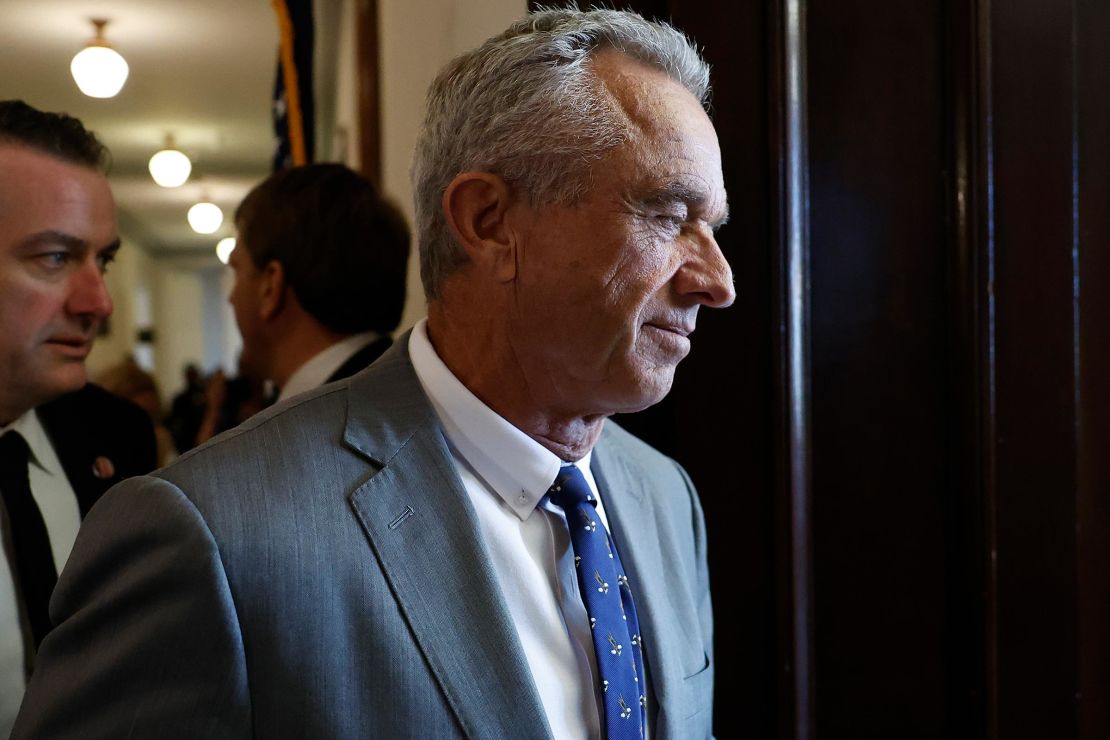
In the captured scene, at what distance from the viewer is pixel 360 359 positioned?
2061 mm

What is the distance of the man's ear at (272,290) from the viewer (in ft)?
6.96

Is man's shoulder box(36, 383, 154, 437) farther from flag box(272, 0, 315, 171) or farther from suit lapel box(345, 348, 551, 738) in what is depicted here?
flag box(272, 0, 315, 171)

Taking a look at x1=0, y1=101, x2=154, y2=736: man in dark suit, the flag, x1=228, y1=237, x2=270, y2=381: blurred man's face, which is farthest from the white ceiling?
x1=0, y1=101, x2=154, y2=736: man in dark suit

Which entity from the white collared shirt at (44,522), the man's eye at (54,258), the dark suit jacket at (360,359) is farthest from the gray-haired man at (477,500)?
the dark suit jacket at (360,359)

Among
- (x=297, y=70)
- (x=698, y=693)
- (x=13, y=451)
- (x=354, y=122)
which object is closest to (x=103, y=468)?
(x=13, y=451)

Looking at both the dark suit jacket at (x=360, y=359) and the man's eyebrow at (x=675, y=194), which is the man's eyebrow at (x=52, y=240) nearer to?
the dark suit jacket at (x=360, y=359)

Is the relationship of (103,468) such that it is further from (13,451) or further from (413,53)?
(413,53)

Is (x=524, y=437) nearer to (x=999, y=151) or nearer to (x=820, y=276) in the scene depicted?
(x=820, y=276)

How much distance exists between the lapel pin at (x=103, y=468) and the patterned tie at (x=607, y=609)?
86 centimetres

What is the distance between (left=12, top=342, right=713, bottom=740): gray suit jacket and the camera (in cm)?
95

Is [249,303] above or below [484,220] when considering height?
below

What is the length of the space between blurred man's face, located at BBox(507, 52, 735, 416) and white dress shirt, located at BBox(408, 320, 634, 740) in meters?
0.08

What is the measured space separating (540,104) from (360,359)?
→ 1.00 meters

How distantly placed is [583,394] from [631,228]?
0.20m
